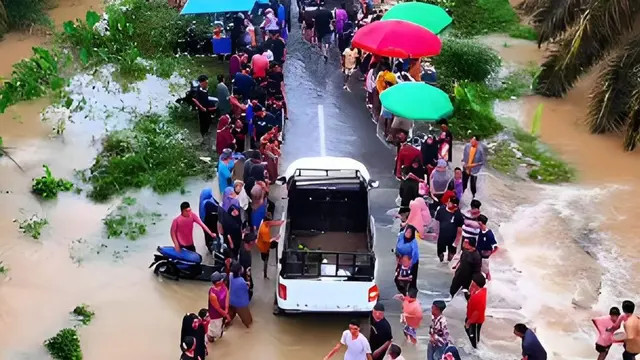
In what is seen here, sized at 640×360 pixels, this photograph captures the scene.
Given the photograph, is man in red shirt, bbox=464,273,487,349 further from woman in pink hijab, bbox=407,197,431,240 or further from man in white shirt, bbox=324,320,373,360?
woman in pink hijab, bbox=407,197,431,240

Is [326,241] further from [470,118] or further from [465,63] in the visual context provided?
[465,63]

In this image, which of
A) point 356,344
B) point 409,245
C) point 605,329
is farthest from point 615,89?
point 356,344

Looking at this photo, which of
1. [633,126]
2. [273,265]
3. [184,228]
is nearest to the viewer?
[184,228]

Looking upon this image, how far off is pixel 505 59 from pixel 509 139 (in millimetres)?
5275

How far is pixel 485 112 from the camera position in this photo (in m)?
17.9

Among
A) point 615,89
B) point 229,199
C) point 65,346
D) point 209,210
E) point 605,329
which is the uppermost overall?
point 229,199

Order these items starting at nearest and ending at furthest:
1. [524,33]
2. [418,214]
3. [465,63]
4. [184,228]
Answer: [184,228], [418,214], [465,63], [524,33]

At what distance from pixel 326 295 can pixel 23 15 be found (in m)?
16.6

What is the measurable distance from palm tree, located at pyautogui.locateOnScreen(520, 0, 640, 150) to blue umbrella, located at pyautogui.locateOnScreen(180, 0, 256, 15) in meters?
7.54

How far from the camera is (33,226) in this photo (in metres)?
13.4

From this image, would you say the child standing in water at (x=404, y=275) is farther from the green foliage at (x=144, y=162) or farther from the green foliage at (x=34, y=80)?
the green foliage at (x=34, y=80)

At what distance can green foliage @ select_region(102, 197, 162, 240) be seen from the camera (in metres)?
13.2

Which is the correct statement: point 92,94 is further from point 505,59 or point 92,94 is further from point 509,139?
point 505,59

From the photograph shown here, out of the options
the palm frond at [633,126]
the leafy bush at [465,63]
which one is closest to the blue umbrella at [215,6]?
the leafy bush at [465,63]
